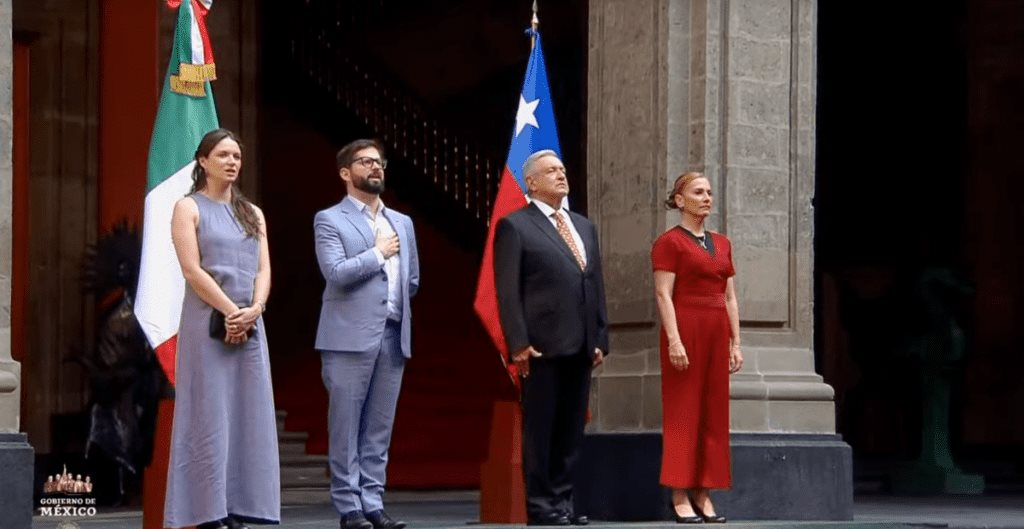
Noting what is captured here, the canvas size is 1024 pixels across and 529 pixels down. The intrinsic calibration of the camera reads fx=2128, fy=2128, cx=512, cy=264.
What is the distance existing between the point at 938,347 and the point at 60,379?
751cm

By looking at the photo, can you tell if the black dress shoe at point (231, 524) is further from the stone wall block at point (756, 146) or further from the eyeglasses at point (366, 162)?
the stone wall block at point (756, 146)

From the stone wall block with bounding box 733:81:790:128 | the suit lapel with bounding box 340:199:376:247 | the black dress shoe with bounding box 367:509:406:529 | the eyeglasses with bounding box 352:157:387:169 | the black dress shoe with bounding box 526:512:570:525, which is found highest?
the stone wall block with bounding box 733:81:790:128

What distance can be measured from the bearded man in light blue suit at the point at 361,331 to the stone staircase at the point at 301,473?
5.56m

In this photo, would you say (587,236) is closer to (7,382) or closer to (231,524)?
(231,524)

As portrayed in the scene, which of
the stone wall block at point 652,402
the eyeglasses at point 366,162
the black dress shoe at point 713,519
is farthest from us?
the stone wall block at point 652,402

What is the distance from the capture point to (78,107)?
16.9 metres

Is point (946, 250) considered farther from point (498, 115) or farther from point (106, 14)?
point (106, 14)

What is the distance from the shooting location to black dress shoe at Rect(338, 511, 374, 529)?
33.0ft

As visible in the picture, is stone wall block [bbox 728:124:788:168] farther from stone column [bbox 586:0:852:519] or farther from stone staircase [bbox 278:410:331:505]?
stone staircase [bbox 278:410:331:505]

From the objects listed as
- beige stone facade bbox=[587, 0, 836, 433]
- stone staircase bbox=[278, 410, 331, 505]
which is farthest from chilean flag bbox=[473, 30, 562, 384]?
stone staircase bbox=[278, 410, 331, 505]

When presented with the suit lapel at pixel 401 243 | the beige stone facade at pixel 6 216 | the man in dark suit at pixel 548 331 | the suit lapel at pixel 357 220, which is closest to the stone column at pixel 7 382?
the beige stone facade at pixel 6 216

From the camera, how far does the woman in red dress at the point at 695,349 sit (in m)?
11.6

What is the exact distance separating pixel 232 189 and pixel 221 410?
1.04m

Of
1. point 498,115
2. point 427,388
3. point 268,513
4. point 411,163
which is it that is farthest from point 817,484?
point 498,115
